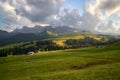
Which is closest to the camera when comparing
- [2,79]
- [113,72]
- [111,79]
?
[111,79]

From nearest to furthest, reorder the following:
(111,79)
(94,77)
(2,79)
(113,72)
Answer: (111,79) < (94,77) < (113,72) < (2,79)

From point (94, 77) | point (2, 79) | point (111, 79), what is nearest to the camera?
point (111, 79)

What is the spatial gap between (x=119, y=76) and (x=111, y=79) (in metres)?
2.51

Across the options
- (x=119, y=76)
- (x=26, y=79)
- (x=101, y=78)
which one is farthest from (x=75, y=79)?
(x=26, y=79)

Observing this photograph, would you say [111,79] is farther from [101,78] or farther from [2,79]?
[2,79]

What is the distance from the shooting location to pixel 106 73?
4334 centimetres

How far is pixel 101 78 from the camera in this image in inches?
1556

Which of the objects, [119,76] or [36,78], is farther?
[36,78]

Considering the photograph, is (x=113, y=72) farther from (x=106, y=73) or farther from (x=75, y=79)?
(x=75, y=79)

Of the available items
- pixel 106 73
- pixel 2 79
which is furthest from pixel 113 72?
pixel 2 79

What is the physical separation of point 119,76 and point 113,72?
3699mm

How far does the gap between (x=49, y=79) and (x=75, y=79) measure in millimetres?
5851

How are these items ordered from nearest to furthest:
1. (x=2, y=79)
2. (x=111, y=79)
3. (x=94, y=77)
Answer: (x=111, y=79) → (x=94, y=77) → (x=2, y=79)

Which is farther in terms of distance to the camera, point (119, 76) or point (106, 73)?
point (106, 73)
